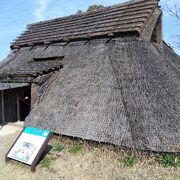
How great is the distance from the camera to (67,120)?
1096 centimetres

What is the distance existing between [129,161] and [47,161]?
8.93 feet

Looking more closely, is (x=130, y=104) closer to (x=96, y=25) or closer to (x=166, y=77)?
(x=166, y=77)

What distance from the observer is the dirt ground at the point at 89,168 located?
8.08 metres

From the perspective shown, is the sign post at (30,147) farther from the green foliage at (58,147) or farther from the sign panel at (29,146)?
the green foliage at (58,147)

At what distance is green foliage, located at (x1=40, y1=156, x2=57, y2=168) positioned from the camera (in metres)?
8.95

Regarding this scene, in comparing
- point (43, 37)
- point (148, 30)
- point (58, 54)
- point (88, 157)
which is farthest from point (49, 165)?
Result: point (43, 37)

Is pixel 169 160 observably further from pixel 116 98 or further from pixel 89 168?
pixel 116 98

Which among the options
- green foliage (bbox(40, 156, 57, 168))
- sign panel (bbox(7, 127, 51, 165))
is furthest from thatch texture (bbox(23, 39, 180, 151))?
sign panel (bbox(7, 127, 51, 165))

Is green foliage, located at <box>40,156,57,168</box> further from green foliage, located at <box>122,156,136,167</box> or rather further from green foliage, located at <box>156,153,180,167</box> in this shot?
green foliage, located at <box>156,153,180,167</box>

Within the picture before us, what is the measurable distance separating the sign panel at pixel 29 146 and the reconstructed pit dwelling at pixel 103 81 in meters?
1.43

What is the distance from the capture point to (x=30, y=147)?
9.05 metres

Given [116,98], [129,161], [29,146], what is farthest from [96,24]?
[129,161]

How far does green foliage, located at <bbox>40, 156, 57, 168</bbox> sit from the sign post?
39cm

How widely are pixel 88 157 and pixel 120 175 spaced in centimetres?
147
